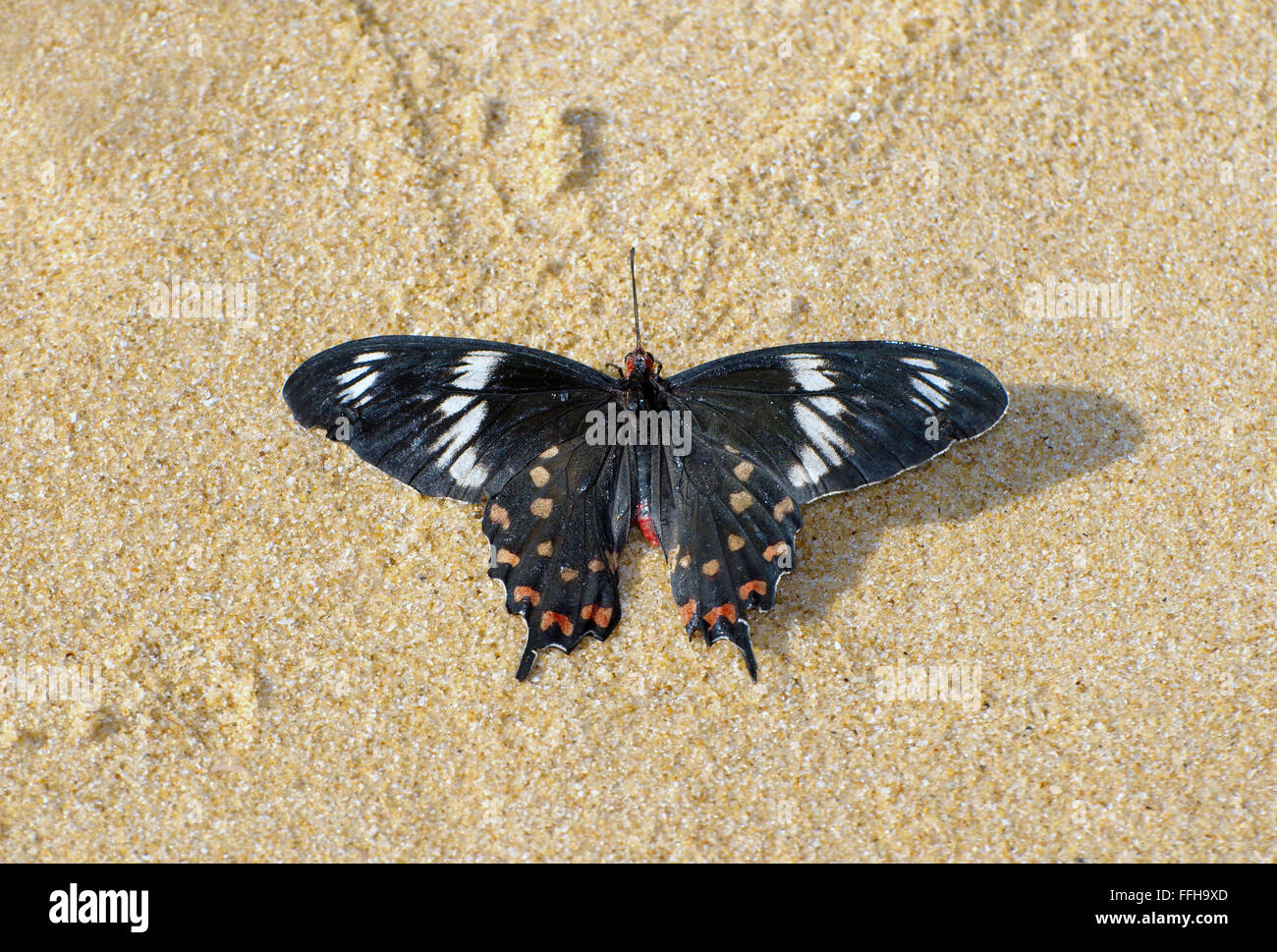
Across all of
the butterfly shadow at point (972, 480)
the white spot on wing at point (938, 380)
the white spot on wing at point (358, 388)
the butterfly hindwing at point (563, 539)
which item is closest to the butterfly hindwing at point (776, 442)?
the white spot on wing at point (938, 380)

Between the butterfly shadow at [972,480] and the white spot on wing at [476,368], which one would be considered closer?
the white spot on wing at [476,368]

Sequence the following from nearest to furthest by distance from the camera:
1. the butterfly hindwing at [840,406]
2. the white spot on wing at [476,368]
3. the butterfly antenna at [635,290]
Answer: the butterfly hindwing at [840,406], the white spot on wing at [476,368], the butterfly antenna at [635,290]

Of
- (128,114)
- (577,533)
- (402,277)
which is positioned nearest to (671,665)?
(577,533)

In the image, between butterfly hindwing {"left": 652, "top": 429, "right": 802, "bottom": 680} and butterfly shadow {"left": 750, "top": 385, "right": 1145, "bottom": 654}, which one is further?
butterfly shadow {"left": 750, "top": 385, "right": 1145, "bottom": 654}

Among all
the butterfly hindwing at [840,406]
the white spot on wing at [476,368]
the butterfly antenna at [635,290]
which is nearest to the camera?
the butterfly hindwing at [840,406]

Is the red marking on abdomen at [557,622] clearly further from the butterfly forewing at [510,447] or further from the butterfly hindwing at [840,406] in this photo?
the butterfly hindwing at [840,406]

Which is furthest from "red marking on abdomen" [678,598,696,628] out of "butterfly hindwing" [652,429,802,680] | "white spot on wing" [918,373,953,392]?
"white spot on wing" [918,373,953,392]

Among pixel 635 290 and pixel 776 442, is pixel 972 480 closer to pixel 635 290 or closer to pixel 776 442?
pixel 776 442

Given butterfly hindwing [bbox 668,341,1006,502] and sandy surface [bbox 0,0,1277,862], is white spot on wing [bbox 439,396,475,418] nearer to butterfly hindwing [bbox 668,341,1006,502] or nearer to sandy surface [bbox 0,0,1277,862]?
sandy surface [bbox 0,0,1277,862]
